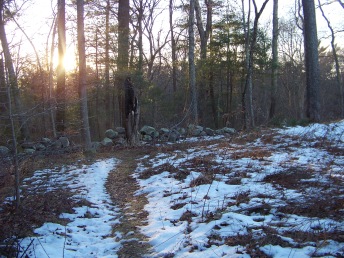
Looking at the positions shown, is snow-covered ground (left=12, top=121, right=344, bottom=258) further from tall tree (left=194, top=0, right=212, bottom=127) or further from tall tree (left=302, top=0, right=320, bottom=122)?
tall tree (left=194, top=0, right=212, bottom=127)

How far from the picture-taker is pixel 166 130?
15.5 meters

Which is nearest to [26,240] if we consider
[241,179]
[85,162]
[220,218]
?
[220,218]

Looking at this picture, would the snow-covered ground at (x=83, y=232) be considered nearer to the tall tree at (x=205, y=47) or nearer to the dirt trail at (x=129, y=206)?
the dirt trail at (x=129, y=206)

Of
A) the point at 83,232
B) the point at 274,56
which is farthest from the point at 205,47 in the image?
the point at 83,232

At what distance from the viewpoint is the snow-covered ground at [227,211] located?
11.2ft

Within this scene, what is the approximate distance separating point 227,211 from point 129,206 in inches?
80.4

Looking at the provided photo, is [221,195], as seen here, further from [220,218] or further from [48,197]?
[48,197]

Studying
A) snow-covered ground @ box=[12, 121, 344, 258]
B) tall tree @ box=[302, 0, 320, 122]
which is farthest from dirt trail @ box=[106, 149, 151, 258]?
tall tree @ box=[302, 0, 320, 122]

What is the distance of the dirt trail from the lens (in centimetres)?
395

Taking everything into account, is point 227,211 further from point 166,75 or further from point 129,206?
point 166,75

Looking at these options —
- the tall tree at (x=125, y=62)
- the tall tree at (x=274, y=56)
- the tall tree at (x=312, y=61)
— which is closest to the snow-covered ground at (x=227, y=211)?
the tall tree at (x=312, y=61)

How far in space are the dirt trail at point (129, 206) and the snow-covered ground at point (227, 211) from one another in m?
0.12

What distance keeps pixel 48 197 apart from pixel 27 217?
3.54 feet

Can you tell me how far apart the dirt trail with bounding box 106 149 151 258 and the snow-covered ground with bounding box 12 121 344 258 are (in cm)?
12
